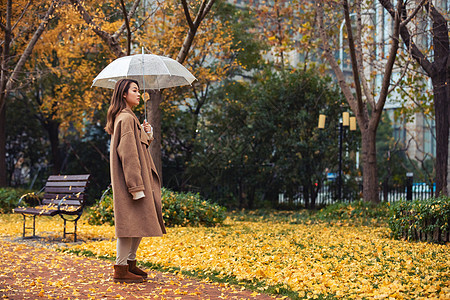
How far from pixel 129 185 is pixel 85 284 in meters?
1.10

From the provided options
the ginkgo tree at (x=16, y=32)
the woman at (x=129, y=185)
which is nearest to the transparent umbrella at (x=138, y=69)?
the woman at (x=129, y=185)

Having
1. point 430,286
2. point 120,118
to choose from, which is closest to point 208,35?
point 120,118

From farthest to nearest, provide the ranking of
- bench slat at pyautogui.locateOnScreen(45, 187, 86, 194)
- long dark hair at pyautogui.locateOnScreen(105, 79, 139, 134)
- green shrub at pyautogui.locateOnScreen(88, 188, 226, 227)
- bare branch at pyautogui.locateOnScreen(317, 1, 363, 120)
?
bare branch at pyautogui.locateOnScreen(317, 1, 363, 120) → green shrub at pyautogui.locateOnScreen(88, 188, 226, 227) → bench slat at pyautogui.locateOnScreen(45, 187, 86, 194) → long dark hair at pyautogui.locateOnScreen(105, 79, 139, 134)

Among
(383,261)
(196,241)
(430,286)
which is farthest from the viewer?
(196,241)

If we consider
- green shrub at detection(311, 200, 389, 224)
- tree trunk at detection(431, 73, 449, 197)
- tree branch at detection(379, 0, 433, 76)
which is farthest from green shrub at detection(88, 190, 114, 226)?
tree branch at detection(379, 0, 433, 76)

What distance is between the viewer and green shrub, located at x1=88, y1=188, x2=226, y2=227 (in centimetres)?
1083

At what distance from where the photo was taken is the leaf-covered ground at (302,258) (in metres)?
4.94

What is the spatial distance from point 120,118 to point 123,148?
0.31m

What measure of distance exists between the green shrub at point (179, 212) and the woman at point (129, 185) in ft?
17.8

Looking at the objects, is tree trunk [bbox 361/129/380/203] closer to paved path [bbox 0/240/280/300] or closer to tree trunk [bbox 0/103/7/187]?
paved path [bbox 0/240/280/300]

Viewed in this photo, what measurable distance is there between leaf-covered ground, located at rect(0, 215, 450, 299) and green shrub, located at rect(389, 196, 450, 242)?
12.9 inches

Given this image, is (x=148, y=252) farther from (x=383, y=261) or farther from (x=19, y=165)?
(x=19, y=165)

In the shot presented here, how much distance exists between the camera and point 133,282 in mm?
5262

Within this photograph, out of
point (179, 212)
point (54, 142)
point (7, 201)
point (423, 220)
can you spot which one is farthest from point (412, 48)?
point (54, 142)
